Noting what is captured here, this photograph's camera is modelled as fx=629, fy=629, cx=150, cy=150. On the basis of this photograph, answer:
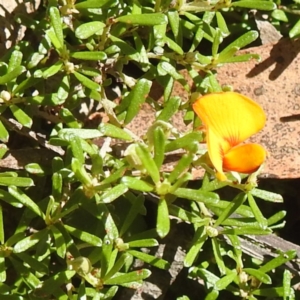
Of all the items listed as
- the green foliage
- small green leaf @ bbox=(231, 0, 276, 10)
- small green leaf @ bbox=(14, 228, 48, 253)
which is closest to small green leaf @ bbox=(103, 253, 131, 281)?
the green foliage

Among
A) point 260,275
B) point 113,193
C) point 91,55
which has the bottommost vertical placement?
point 260,275

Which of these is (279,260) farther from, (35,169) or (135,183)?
(35,169)

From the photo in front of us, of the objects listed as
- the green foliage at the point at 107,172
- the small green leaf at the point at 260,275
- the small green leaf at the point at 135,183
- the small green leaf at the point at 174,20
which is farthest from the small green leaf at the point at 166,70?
the small green leaf at the point at 260,275

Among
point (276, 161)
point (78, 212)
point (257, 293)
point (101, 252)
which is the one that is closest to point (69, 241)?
point (101, 252)

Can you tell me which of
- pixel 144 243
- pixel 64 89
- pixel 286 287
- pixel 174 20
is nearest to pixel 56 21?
pixel 64 89

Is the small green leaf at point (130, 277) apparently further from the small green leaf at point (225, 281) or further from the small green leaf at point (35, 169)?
the small green leaf at point (35, 169)

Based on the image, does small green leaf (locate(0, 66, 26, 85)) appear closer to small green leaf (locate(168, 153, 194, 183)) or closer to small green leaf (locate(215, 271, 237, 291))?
small green leaf (locate(168, 153, 194, 183))
